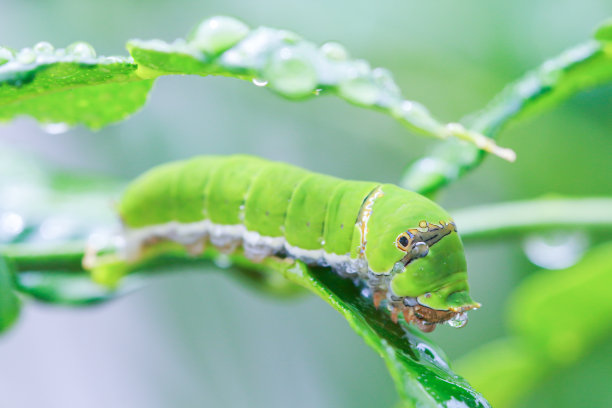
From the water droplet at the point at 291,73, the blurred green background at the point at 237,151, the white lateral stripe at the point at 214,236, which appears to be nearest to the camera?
the water droplet at the point at 291,73

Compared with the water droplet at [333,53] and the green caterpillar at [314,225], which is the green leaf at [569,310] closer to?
the green caterpillar at [314,225]

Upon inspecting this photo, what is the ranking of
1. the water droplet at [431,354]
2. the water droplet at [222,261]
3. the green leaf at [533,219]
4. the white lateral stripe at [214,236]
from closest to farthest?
the water droplet at [431,354], the white lateral stripe at [214,236], the green leaf at [533,219], the water droplet at [222,261]

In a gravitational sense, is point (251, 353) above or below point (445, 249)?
above

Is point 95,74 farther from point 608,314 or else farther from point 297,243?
point 608,314

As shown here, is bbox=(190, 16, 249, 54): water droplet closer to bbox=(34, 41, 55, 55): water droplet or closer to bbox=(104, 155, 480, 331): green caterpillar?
bbox=(34, 41, 55, 55): water droplet

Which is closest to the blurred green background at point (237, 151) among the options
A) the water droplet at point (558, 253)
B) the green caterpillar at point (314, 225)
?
the water droplet at point (558, 253)

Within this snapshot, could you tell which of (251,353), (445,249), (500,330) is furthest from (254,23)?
(445,249)
